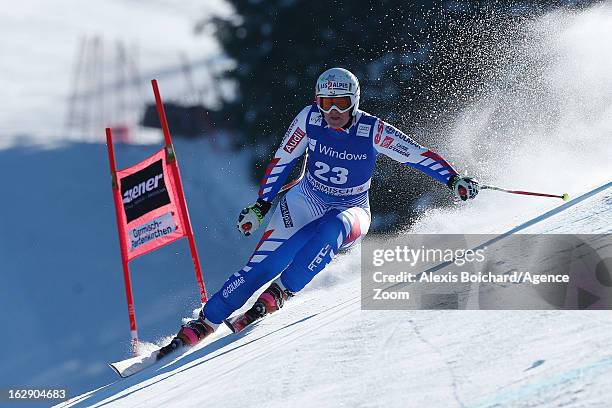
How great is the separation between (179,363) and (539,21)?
9580mm

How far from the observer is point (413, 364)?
2.66 meters

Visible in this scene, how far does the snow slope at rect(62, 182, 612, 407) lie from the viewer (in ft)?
7.29

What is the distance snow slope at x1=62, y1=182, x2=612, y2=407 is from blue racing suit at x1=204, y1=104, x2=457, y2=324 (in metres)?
0.55

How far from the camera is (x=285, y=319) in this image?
482 centimetres

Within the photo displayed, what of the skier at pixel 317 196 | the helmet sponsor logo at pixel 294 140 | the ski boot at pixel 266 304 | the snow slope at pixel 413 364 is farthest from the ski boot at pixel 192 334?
the helmet sponsor logo at pixel 294 140

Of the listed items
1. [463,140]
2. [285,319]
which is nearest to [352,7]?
[463,140]

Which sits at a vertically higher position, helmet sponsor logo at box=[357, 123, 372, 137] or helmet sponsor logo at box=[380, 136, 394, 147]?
helmet sponsor logo at box=[357, 123, 372, 137]

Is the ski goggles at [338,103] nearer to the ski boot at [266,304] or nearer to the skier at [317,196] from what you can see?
the skier at [317,196]

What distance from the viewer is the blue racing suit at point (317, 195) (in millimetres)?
4695

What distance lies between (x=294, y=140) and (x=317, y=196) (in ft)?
1.28

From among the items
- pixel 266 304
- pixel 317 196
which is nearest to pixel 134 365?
pixel 266 304

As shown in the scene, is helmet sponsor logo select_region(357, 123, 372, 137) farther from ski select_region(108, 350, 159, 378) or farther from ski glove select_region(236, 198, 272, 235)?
ski select_region(108, 350, 159, 378)

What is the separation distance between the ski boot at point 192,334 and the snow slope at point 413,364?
0.54 metres

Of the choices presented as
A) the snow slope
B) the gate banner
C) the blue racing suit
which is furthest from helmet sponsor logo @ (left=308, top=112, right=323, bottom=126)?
the gate banner
